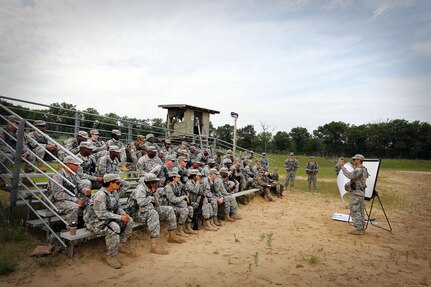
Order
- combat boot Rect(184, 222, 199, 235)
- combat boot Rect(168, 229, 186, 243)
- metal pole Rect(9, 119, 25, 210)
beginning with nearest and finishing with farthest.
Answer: metal pole Rect(9, 119, 25, 210), combat boot Rect(168, 229, 186, 243), combat boot Rect(184, 222, 199, 235)

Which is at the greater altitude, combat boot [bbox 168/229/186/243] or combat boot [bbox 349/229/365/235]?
combat boot [bbox 168/229/186/243]

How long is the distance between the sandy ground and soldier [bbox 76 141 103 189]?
1372mm

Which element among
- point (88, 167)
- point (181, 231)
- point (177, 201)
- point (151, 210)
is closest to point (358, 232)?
point (181, 231)

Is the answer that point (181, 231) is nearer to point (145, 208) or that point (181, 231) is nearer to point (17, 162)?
point (145, 208)

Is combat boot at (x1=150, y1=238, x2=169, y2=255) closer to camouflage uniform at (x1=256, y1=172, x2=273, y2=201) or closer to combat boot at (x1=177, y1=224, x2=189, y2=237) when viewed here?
combat boot at (x1=177, y1=224, x2=189, y2=237)

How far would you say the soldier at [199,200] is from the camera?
8031 millimetres

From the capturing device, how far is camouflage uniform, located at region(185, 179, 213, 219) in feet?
26.5

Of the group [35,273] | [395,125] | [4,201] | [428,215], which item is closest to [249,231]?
[35,273]

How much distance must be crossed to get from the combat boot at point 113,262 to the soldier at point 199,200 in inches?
119

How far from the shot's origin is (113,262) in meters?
5.13

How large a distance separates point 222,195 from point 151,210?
3462mm

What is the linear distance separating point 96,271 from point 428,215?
1231 cm

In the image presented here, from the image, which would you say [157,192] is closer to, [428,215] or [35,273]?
[35,273]

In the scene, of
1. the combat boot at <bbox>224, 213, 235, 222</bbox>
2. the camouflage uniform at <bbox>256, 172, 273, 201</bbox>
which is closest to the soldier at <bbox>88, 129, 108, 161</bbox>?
the combat boot at <bbox>224, 213, 235, 222</bbox>
